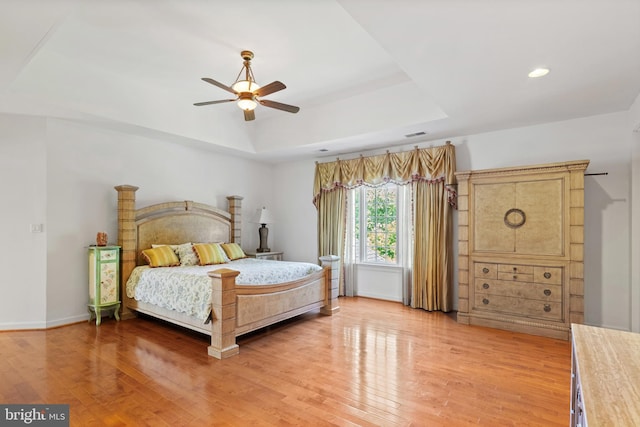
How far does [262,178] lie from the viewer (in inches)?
261

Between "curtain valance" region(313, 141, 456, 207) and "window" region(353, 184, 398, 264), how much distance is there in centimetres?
31

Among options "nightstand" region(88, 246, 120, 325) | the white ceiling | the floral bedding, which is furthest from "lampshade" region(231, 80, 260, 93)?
"nightstand" region(88, 246, 120, 325)

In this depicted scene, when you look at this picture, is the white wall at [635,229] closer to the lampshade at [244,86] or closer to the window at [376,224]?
the window at [376,224]

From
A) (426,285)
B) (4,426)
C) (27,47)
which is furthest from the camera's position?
(426,285)

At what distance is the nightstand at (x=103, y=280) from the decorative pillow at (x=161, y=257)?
0.36 meters

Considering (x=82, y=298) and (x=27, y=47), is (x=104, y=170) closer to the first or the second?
(x=82, y=298)

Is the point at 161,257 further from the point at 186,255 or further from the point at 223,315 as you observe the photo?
the point at 223,315

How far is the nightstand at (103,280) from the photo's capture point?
3967 mm

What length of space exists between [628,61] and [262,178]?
5.50m

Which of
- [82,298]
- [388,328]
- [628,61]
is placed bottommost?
[388,328]

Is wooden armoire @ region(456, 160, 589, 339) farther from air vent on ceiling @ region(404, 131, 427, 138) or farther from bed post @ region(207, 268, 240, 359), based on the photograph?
bed post @ region(207, 268, 240, 359)

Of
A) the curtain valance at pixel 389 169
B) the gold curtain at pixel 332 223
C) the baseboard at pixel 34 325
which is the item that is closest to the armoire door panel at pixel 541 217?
the curtain valance at pixel 389 169

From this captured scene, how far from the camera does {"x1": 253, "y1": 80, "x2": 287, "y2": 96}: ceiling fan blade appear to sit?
286 cm

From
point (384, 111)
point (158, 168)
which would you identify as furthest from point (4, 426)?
point (384, 111)
